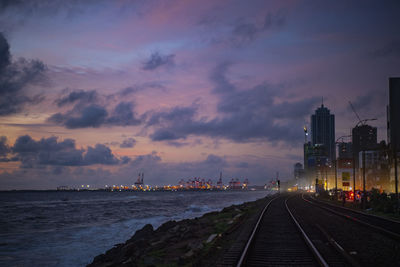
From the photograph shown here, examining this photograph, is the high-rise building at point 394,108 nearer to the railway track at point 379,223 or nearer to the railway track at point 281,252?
the railway track at point 379,223

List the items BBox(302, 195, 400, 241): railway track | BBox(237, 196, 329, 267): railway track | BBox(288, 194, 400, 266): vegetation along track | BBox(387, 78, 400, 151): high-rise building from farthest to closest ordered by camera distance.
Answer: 1. BBox(387, 78, 400, 151): high-rise building
2. BBox(302, 195, 400, 241): railway track
3. BBox(288, 194, 400, 266): vegetation along track
4. BBox(237, 196, 329, 267): railway track

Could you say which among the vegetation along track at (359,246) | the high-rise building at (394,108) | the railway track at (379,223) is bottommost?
the railway track at (379,223)

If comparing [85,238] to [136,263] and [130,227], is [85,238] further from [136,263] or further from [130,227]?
[136,263]

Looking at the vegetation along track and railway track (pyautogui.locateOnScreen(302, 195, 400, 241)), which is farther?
railway track (pyautogui.locateOnScreen(302, 195, 400, 241))

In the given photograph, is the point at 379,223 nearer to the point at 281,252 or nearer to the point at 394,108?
the point at 281,252

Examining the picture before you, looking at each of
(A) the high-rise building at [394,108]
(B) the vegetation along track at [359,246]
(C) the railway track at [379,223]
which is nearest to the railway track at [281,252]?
(B) the vegetation along track at [359,246]

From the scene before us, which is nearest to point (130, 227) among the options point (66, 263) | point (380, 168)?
point (66, 263)

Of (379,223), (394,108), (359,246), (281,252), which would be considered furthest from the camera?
(394,108)

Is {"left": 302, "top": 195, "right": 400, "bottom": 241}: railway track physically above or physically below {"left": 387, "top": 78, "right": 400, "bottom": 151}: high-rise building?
below

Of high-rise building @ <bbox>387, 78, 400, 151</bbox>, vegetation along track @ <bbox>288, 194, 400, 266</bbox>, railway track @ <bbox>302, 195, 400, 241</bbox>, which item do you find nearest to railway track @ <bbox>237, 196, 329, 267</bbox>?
vegetation along track @ <bbox>288, 194, 400, 266</bbox>

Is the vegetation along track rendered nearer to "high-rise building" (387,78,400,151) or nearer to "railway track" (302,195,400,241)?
"railway track" (302,195,400,241)

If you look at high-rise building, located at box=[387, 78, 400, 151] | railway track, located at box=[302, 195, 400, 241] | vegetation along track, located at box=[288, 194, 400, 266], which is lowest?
railway track, located at box=[302, 195, 400, 241]

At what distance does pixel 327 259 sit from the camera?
11.5 m

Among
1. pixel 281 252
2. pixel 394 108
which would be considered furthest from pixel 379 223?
pixel 394 108
